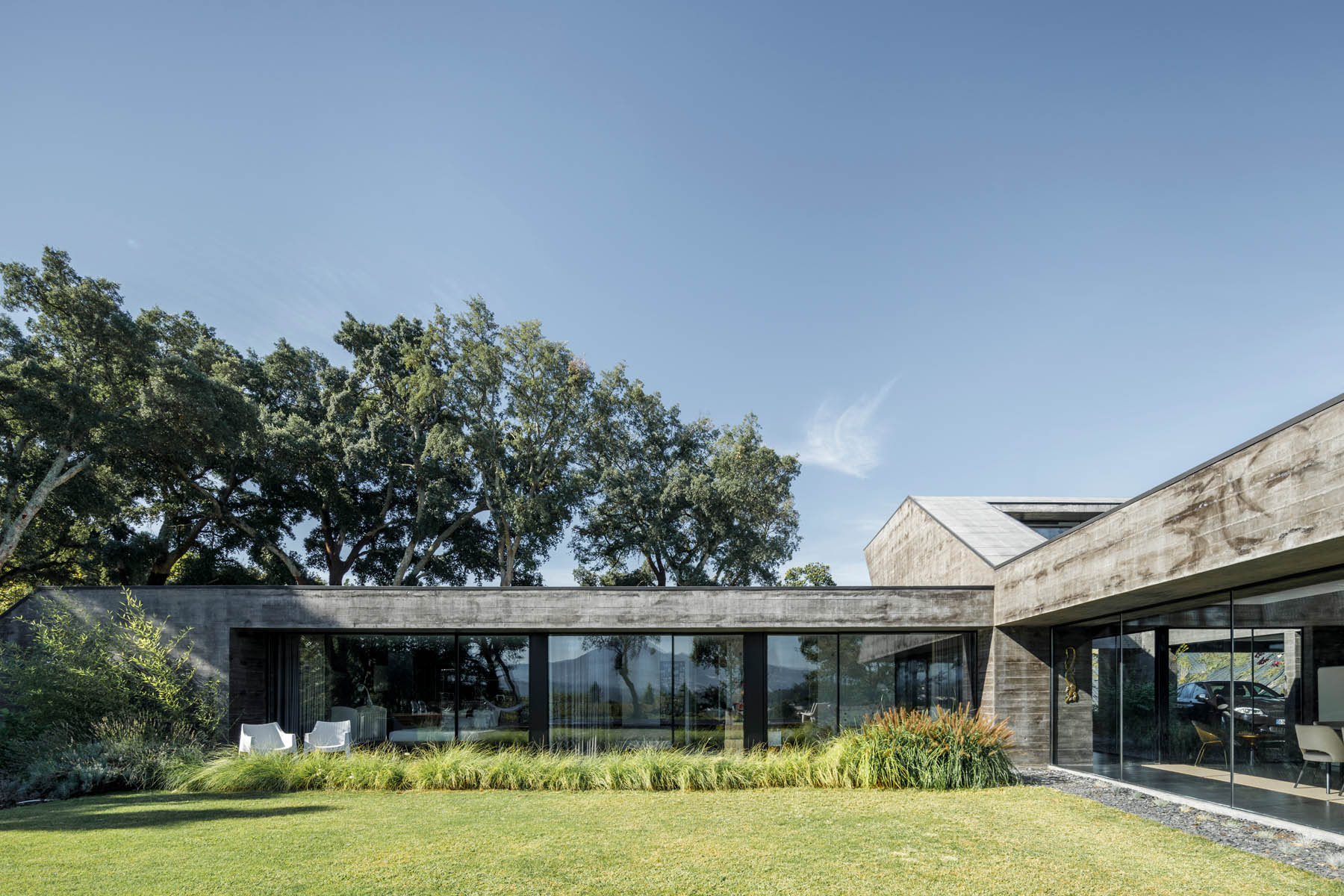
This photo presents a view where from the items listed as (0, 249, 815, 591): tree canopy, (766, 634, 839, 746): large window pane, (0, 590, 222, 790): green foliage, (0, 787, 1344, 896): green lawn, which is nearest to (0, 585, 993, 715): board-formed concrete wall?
(0, 590, 222, 790): green foliage

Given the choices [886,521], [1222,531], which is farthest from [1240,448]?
[886,521]

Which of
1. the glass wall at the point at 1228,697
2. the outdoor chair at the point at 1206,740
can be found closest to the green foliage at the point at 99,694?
the glass wall at the point at 1228,697

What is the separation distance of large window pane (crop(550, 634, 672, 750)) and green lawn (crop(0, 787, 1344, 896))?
12.5ft

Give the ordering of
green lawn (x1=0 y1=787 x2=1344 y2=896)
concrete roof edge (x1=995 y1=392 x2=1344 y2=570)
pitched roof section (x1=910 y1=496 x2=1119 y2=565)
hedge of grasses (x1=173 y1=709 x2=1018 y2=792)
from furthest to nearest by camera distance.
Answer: pitched roof section (x1=910 y1=496 x2=1119 y2=565) → hedge of grasses (x1=173 y1=709 x2=1018 y2=792) → green lawn (x1=0 y1=787 x2=1344 y2=896) → concrete roof edge (x1=995 y1=392 x2=1344 y2=570)

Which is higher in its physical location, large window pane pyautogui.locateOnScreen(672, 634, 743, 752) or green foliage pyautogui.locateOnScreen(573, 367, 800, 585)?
green foliage pyautogui.locateOnScreen(573, 367, 800, 585)

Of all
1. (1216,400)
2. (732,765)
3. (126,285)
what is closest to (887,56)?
(1216,400)

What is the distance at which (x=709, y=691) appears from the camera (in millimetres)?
13727

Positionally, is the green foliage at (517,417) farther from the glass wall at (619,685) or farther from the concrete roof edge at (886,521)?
the glass wall at (619,685)

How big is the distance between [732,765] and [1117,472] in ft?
52.2

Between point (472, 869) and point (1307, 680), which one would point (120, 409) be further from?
point (1307, 680)

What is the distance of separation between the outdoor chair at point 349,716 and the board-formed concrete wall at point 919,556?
36.1ft

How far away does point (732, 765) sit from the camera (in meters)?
10.9

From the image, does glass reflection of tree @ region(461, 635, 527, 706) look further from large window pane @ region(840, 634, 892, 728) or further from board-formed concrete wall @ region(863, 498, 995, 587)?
board-formed concrete wall @ region(863, 498, 995, 587)

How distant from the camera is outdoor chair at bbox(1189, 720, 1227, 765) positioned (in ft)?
29.8
